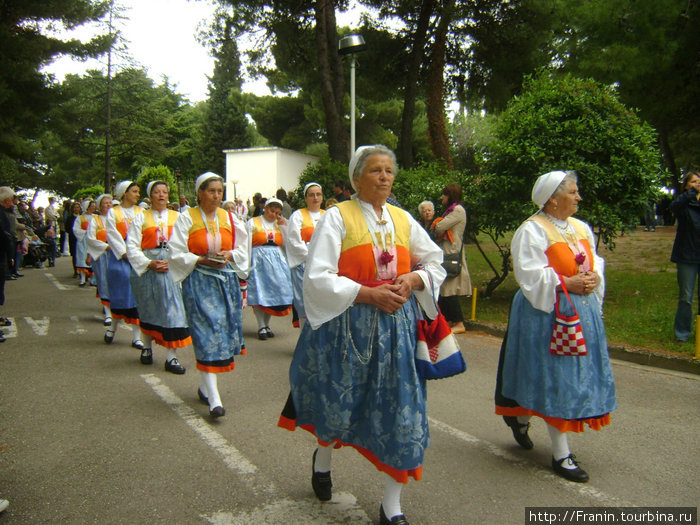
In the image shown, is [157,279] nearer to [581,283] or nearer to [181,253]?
[181,253]

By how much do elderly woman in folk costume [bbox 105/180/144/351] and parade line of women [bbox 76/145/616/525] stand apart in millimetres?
2562

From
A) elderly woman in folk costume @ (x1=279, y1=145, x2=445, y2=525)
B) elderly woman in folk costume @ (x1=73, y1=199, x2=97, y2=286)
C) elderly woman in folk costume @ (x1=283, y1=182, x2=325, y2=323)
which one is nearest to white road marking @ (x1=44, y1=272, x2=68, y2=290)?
elderly woman in folk costume @ (x1=73, y1=199, x2=97, y2=286)

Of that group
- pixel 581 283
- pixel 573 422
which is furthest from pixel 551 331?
pixel 573 422

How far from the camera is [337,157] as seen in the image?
15.4 metres

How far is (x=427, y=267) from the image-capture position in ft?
11.2

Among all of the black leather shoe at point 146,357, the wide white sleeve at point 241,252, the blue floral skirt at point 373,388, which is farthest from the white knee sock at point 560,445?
the black leather shoe at point 146,357

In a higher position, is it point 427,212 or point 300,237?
point 427,212

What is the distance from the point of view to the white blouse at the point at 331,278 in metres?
3.09

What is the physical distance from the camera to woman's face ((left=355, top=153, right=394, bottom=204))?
3297mm

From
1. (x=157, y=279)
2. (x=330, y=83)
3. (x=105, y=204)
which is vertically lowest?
(x=157, y=279)

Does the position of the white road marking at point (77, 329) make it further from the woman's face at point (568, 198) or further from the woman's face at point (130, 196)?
the woman's face at point (568, 198)

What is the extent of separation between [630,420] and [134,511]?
12.6 feet

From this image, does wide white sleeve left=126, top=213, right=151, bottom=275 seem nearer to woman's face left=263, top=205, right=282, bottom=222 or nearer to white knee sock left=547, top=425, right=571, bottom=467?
woman's face left=263, top=205, right=282, bottom=222

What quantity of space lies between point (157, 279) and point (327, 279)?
12.6 ft
